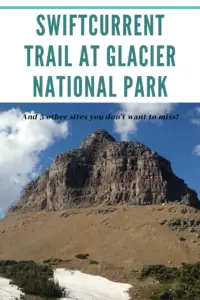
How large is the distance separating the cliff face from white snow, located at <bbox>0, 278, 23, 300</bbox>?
54145 mm

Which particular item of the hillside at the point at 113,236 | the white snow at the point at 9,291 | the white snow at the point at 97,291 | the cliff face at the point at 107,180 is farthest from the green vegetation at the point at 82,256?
the white snow at the point at 9,291

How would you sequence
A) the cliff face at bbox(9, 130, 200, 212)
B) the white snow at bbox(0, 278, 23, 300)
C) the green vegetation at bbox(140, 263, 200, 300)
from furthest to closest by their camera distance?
the cliff face at bbox(9, 130, 200, 212), the green vegetation at bbox(140, 263, 200, 300), the white snow at bbox(0, 278, 23, 300)

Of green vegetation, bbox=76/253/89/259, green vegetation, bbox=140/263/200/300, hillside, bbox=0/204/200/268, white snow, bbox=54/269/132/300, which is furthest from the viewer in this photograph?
green vegetation, bbox=76/253/89/259

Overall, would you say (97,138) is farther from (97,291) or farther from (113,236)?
(97,291)

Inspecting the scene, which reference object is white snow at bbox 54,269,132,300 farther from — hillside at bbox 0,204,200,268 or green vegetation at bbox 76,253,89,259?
green vegetation at bbox 76,253,89,259

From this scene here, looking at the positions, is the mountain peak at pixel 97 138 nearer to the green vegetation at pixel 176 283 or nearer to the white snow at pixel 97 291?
the green vegetation at pixel 176 283

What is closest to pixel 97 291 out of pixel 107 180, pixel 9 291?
pixel 9 291

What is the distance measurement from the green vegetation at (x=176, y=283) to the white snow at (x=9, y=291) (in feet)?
31.6

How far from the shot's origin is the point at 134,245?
56062mm

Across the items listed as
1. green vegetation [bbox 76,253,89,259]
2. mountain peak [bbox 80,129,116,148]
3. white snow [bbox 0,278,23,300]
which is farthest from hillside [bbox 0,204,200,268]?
white snow [bbox 0,278,23,300]

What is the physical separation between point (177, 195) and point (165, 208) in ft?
39.8

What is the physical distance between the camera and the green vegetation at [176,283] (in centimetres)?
2713

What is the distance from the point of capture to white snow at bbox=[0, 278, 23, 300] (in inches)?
729

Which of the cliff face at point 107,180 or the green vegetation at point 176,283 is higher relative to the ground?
the cliff face at point 107,180
